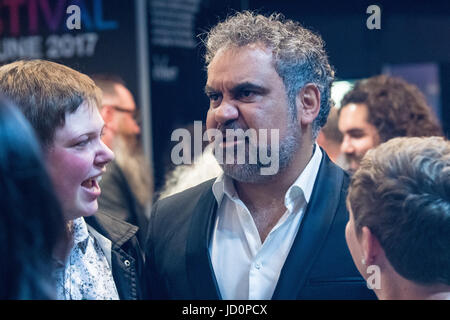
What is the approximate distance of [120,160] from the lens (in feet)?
8.30

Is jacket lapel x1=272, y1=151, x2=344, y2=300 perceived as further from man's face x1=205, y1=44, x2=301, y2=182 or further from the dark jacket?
the dark jacket

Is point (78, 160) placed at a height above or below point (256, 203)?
above

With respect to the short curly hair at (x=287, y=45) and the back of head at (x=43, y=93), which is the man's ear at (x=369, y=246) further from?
the back of head at (x=43, y=93)

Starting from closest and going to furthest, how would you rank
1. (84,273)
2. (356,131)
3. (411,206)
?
1. (411,206)
2. (84,273)
3. (356,131)

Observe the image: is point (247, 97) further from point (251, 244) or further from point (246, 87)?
point (251, 244)

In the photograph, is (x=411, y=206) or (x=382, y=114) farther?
(x=382, y=114)

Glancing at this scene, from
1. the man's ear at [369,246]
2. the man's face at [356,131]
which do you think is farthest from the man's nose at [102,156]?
the man's face at [356,131]

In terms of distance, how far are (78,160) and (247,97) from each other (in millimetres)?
369

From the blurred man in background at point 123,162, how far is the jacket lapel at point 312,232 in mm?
432

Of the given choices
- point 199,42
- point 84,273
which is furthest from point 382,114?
point 84,273

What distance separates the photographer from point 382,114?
8.45 feet

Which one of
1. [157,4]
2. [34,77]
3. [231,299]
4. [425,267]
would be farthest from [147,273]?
[157,4]
